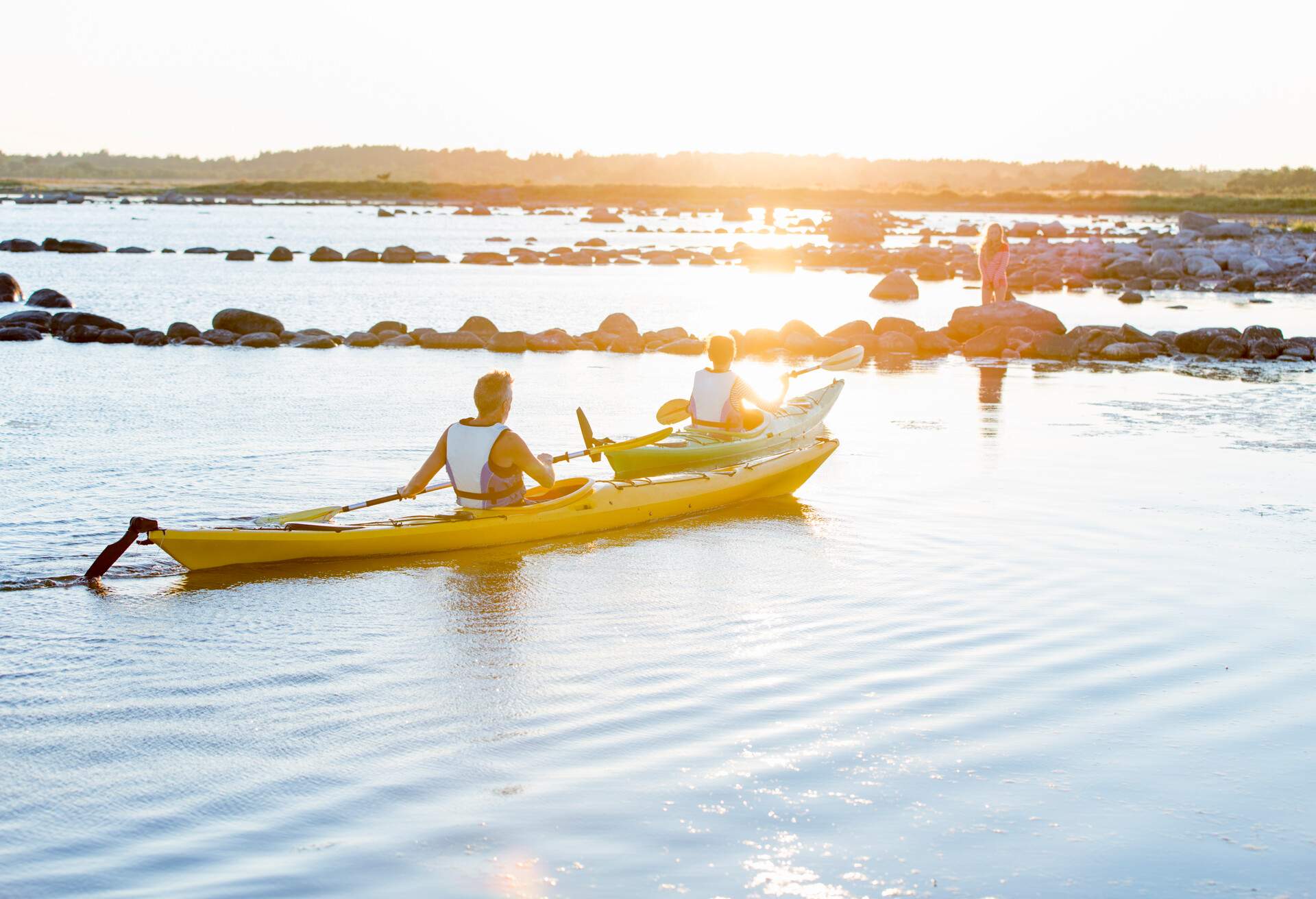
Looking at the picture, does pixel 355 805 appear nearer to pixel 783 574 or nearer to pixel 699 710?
pixel 699 710

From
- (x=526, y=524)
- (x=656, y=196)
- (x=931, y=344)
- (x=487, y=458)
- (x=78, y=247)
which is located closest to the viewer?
(x=487, y=458)

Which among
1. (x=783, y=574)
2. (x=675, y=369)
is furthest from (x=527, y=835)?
(x=675, y=369)

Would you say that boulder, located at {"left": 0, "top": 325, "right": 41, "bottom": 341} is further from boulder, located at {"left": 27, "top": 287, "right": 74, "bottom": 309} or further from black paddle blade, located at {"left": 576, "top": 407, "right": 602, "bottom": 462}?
black paddle blade, located at {"left": 576, "top": 407, "right": 602, "bottom": 462}

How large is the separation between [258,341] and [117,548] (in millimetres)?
13290

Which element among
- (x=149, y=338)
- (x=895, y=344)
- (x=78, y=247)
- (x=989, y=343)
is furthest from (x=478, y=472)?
(x=78, y=247)

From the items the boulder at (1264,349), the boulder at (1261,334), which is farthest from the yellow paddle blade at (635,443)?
the boulder at (1261,334)

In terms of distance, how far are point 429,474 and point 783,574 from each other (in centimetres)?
245

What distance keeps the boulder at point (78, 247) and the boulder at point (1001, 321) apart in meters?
31.8

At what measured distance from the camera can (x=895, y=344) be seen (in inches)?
843

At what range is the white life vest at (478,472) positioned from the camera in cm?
880

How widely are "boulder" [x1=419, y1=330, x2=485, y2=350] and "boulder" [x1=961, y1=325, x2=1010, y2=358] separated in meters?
7.92

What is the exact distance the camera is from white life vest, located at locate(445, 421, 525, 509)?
28.9 ft

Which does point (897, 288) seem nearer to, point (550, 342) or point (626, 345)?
point (626, 345)

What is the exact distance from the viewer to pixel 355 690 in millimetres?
6289
